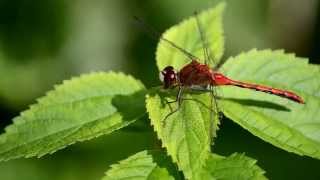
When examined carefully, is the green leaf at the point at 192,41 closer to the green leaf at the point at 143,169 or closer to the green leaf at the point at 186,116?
the green leaf at the point at 186,116

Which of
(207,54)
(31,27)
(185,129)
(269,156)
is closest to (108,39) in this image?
(31,27)

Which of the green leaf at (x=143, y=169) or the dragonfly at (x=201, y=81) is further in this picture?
the dragonfly at (x=201, y=81)

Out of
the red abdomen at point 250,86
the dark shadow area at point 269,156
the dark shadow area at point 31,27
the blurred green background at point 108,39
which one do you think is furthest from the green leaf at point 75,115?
the dark shadow area at point 31,27

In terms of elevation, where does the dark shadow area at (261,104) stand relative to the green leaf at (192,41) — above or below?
below

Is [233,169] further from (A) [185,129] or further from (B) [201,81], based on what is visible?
(B) [201,81]

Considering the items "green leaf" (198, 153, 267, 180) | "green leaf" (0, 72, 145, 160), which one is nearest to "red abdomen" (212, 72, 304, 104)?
"green leaf" (0, 72, 145, 160)

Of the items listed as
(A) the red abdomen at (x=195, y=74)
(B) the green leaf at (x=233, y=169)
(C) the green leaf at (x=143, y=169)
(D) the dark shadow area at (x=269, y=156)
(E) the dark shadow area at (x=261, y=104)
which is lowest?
(D) the dark shadow area at (x=269, y=156)
